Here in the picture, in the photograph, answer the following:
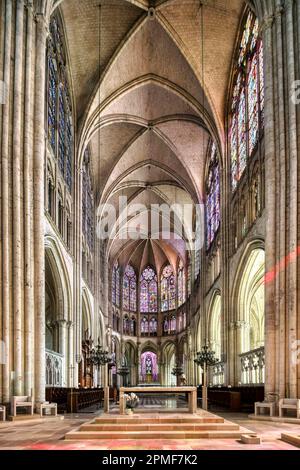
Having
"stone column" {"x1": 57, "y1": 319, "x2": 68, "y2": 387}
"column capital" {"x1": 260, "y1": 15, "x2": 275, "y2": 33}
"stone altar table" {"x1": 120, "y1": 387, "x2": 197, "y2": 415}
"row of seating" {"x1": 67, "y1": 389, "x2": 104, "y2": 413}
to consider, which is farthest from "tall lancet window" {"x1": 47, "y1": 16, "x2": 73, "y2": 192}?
"stone altar table" {"x1": 120, "y1": 387, "x2": 197, "y2": 415}

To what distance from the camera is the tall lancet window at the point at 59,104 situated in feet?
76.6

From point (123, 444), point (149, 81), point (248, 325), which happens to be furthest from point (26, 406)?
point (149, 81)

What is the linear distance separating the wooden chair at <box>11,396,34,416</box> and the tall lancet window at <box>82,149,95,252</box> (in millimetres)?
18605

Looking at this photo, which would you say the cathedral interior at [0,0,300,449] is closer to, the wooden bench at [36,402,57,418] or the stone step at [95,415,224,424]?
the wooden bench at [36,402,57,418]

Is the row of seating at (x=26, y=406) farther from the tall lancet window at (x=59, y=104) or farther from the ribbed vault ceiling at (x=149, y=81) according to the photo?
the ribbed vault ceiling at (x=149, y=81)

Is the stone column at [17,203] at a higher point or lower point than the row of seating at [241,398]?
higher

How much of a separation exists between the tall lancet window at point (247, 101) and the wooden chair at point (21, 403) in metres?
13.4

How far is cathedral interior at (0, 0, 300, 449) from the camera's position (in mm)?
15531

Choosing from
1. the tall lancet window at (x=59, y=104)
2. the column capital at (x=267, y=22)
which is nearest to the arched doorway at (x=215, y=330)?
the tall lancet window at (x=59, y=104)

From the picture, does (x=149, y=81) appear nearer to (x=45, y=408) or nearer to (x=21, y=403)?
(x=45, y=408)

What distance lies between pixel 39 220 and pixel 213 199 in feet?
65.0

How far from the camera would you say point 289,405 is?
14.4 metres

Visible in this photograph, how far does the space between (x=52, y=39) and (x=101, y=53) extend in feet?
12.7
